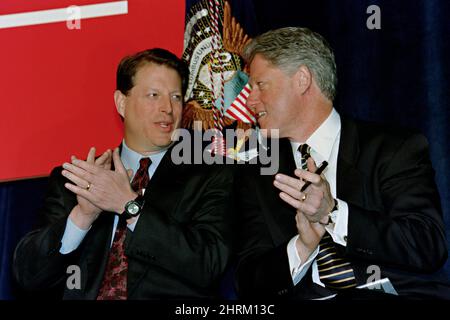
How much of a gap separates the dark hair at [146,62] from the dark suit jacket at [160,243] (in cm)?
38

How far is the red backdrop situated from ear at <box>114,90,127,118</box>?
29 centimetres

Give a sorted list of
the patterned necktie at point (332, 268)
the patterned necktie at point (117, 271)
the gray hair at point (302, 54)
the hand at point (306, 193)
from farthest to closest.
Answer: the gray hair at point (302, 54)
the patterned necktie at point (117, 271)
the patterned necktie at point (332, 268)
the hand at point (306, 193)

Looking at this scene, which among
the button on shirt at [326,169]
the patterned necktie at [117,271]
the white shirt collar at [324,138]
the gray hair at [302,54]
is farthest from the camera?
the gray hair at [302,54]

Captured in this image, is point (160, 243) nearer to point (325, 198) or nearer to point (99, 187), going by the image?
point (99, 187)

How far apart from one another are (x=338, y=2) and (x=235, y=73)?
1.84ft

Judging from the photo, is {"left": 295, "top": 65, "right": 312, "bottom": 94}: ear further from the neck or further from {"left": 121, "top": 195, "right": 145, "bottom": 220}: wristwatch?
{"left": 121, "top": 195, "right": 145, "bottom": 220}: wristwatch

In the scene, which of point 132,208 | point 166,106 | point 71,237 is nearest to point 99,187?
point 132,208

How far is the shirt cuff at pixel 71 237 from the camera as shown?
2.66m

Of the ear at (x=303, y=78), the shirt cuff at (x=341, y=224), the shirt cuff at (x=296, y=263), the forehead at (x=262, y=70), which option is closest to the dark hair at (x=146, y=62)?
the forehead at (x=262, y=70)

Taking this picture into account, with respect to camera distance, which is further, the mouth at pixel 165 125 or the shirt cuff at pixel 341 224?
the mouth at pixel 165 125

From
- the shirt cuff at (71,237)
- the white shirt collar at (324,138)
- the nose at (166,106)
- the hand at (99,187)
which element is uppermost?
the nose at (166,106)

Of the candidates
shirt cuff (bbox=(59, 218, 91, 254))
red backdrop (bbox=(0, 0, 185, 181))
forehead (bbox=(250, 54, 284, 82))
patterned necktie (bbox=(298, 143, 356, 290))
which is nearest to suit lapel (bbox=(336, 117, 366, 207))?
patterned necktie (bbox=(298, 143, 356, 290))

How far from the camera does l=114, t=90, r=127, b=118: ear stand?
3.09 m

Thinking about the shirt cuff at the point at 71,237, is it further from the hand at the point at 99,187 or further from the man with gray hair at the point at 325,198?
the man with gray hair at the point at 325,198
